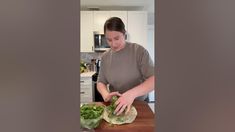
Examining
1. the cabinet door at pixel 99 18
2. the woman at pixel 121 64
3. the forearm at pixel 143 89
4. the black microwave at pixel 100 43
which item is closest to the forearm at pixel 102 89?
the woman at pixel 121 64

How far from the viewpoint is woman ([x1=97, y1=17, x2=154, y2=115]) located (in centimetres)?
140

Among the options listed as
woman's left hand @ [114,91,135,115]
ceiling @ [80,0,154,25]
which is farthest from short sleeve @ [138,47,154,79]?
ceiling @ [80,0,154,25]

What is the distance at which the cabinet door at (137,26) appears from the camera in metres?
3.84

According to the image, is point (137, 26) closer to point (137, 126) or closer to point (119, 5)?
Answer: point (119, 5)

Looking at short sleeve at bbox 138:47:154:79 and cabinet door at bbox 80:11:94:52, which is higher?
cabinet door at bbox 80:11:94:52

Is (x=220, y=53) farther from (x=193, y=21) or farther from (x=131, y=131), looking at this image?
(x=131, y=131)

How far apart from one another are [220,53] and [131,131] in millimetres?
673

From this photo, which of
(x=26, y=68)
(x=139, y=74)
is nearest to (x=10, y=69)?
(x=26, y=68)

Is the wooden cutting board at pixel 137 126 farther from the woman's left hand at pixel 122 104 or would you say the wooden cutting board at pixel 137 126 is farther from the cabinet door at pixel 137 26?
the cabinet door at pixel 137 26

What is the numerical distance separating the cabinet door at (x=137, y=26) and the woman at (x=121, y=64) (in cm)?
237

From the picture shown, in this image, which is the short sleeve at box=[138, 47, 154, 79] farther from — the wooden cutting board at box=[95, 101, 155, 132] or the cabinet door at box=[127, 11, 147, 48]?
the cabinet door at box=[127, 11, 147, 48]

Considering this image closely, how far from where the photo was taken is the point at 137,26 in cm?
386

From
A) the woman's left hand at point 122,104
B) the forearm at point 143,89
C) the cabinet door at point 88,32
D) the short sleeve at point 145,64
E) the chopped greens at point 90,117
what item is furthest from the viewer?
the cabinet door at point 88,32

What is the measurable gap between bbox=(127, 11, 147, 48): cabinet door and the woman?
237 cm
